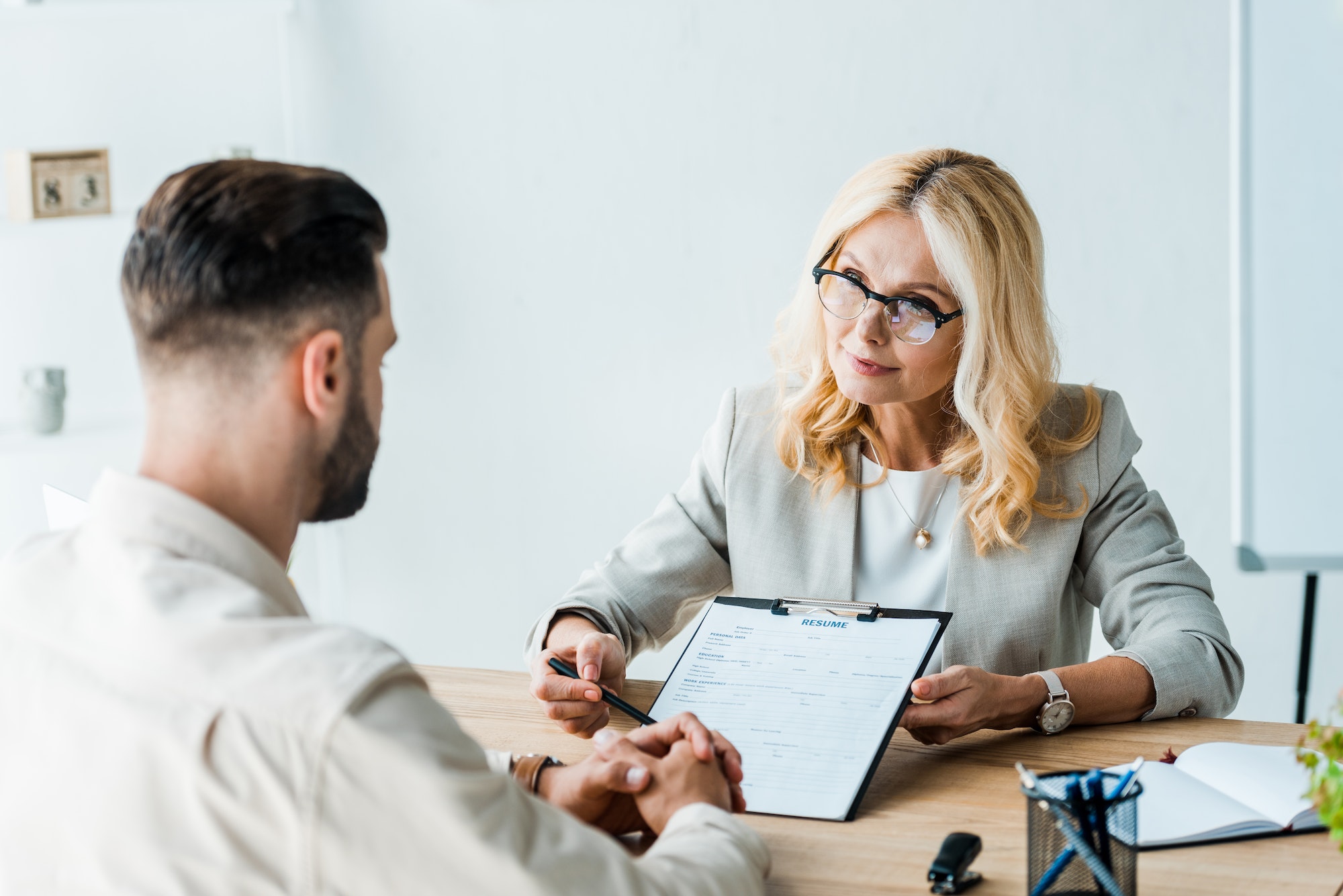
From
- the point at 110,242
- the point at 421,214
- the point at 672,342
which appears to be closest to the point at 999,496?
the point at 672,342

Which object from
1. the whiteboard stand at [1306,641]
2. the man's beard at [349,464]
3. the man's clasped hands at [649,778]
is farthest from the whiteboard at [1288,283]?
the man's beard at [349,464]

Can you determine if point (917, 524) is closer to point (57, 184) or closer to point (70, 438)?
point (70, 438)

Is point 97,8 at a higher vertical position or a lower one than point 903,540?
higher

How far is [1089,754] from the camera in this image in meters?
1.38

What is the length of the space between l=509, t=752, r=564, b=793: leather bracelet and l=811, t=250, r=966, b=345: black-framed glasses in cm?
80

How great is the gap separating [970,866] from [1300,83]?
1.67 m

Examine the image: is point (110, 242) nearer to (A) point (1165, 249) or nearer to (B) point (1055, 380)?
(B) point (1055, 380)

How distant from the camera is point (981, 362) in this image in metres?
1.73

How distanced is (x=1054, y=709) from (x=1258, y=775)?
0.79 ft

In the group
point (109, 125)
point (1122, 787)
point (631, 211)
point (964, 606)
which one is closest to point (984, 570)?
point (964, 606)

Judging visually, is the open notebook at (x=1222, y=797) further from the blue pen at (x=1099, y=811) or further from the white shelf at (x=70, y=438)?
the white shelf at (x=70, y=438)

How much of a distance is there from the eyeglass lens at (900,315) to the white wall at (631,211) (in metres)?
1.23

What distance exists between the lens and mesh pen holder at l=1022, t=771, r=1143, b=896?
3.18 feet

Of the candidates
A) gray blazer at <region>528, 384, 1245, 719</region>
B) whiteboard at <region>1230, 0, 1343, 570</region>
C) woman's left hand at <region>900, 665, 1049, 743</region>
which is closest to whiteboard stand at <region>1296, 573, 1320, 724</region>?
whiteboard at <region>1230, 0, 1343, 570</region>
